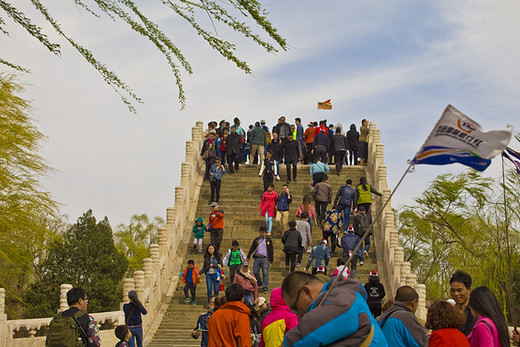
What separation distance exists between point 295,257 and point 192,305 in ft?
9.49

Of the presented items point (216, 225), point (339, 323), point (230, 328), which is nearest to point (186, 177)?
point (216, 225)

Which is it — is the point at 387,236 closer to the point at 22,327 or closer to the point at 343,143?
the point at 343,143

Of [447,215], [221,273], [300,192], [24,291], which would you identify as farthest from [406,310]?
[24,291]

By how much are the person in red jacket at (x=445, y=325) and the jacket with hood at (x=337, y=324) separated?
5.55ft

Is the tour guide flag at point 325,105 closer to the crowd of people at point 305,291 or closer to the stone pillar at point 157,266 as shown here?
the crowd of people at point 305,291

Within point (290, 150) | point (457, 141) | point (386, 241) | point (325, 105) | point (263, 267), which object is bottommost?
point (263, 267)

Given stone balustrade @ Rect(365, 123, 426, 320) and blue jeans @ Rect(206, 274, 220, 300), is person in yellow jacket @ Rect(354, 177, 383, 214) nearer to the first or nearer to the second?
stone balustrade @ Rect(365, 123, 426, 320)

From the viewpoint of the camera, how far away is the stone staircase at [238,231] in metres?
20.4

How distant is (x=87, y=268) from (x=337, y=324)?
4517cm

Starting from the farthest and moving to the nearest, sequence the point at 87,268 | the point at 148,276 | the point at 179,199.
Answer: the point at 87,268
the point at 179,199
the point at 148,276

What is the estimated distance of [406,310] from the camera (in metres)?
7.33

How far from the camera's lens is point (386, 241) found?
23.1 meters

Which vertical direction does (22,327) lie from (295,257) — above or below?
below

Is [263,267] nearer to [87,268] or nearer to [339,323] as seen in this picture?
[339,323]
